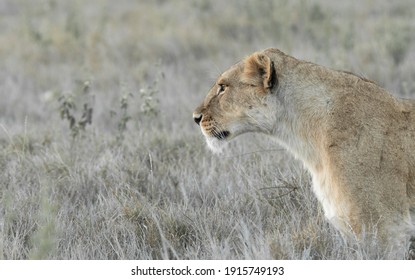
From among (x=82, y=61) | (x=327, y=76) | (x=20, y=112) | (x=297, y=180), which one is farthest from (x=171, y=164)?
(x=82, y=61)

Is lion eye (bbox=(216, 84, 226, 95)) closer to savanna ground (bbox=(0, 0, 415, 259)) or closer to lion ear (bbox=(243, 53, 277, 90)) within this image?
lion ear (bbox=(243, 53, 277, 90))

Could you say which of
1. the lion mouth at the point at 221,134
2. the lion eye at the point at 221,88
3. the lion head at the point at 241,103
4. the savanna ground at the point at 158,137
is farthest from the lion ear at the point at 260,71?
the savanna ground at the point at 158,137

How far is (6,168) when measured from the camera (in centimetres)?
623

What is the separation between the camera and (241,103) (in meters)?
4.59

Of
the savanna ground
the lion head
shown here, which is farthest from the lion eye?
the savanna ground

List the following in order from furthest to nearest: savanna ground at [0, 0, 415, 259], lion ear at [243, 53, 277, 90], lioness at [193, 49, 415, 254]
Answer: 1. savanna ground at [0, 0, 415, 259]
2. lion ear at [243, 53, 277, 90]
3. lioness at [193, 49, 415, 254]

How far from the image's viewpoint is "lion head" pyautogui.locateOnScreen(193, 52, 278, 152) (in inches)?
178

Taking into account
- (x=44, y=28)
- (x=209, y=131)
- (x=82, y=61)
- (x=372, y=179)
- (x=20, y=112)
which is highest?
(x=44, y=28)

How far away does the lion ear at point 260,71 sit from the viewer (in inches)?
175

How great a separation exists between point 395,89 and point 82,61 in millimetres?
5102

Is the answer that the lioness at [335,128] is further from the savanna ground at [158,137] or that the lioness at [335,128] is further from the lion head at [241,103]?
the savanna ground at [158,137]

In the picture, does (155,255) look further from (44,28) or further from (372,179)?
(44,28)

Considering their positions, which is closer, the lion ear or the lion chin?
the lion ear

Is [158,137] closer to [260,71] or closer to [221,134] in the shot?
[221,134]
